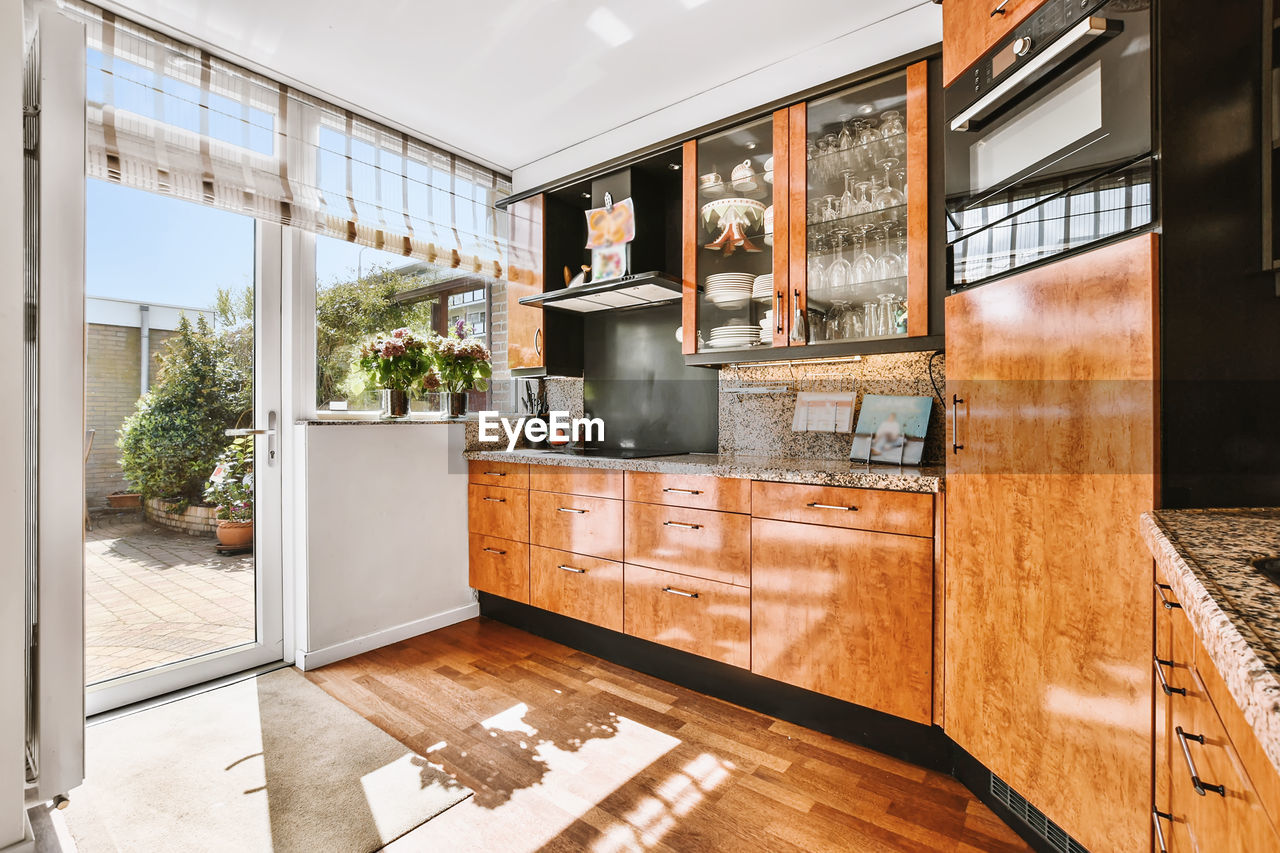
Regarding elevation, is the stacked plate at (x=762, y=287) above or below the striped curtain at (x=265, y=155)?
below

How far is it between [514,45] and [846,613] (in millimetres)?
2551

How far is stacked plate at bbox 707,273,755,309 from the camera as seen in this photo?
101 inches

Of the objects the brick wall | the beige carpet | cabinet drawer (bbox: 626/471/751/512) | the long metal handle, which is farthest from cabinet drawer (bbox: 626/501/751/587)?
the brick wall

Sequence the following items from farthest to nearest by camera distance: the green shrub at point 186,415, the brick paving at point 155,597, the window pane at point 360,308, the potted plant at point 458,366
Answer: the potted plant at point 458,366, the window pane at point 360,308, the green shrub at point 186,415, the brick paving at point 155,597

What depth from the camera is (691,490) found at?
235 centimetres

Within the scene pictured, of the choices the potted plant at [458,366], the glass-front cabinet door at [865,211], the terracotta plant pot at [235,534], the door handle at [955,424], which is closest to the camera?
the door handle at [955,424]

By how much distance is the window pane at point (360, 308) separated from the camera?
287 cm

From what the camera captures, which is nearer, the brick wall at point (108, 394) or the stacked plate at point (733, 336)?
the brick wall at point (108, 394)

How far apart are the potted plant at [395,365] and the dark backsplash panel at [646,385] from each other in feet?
3.14

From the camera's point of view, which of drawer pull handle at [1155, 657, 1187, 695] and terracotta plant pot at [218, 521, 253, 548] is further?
terracotta plant pot at [218, 521, 253, 548]

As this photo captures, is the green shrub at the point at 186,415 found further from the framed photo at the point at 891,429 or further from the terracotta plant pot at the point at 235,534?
the framed photo at the point at 891,429

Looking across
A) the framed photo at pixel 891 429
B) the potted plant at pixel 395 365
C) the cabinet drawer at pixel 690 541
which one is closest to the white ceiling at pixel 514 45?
the potted plant at pixel 395 365

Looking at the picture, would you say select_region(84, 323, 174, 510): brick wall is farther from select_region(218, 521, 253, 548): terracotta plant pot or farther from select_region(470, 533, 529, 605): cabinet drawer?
select_region(470, 533, 529, 605): cabinet drawer

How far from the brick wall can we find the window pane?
0.69 m
